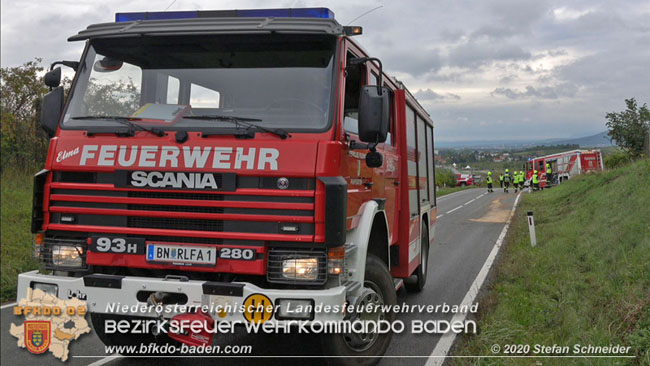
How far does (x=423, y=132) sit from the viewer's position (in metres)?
7.52

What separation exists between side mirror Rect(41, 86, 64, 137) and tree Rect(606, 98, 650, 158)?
74.1 feet

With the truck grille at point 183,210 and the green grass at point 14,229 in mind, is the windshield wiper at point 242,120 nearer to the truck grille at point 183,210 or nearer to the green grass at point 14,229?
the truck grille at point 183,210

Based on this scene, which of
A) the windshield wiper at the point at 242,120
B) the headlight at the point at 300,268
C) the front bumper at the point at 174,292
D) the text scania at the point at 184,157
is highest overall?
the windshield wiper at the point at 242,120

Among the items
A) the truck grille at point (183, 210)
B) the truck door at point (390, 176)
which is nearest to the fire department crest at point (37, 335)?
the truck grille at point (183, 210)

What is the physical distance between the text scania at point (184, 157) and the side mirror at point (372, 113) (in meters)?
0.71

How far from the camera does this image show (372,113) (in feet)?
12.7

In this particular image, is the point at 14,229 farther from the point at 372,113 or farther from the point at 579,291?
the point at 579,291

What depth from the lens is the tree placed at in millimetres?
21656

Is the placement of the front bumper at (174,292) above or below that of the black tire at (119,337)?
above

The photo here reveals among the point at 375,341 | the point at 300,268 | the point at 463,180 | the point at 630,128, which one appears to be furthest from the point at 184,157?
the point at 463,180

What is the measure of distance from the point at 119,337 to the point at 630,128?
23302mm

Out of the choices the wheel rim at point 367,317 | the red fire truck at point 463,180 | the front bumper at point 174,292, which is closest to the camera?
the front bumper at point 174,292

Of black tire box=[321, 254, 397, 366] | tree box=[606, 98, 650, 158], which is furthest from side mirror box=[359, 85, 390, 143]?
tree box=[606, 98, 650, 158]

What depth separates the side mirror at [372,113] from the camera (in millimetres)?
3867
